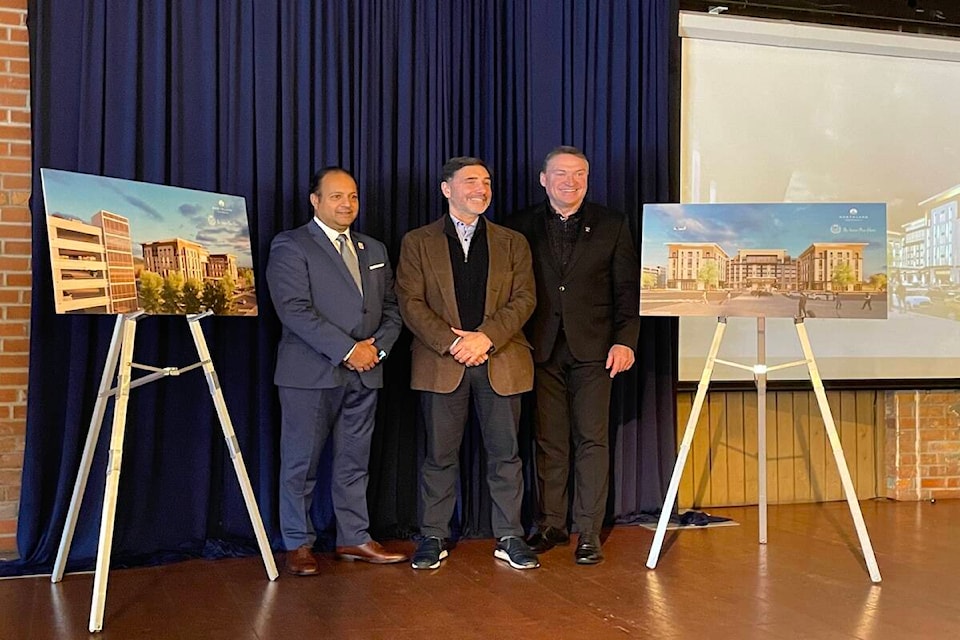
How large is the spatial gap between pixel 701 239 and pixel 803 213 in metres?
0.42

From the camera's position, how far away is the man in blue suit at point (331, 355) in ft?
13.2

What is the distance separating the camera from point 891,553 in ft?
14.3

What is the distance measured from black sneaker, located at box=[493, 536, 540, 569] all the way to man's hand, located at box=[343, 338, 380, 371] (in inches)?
35.8

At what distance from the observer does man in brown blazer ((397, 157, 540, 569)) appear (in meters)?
4.16

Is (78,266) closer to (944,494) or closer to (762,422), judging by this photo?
(762,422)

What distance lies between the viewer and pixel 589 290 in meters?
4.40

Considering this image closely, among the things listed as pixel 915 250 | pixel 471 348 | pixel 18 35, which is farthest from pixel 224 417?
pixel 915 250

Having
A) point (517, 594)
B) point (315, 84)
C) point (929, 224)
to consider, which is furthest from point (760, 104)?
point (517, 594)

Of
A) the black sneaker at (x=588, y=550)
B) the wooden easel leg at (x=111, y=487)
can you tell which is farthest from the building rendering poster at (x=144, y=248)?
the black sneaker at (x=588, y=550)

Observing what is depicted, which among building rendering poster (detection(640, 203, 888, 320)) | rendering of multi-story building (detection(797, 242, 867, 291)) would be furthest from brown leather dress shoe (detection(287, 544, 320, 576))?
rendering of multi-story building (detection(797, 242, 867, 291))

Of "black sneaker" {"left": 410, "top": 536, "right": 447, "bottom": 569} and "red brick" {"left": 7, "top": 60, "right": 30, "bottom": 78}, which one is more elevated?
"red brick" {"left": 7, "top": 60, "right": 30, "bottom": 78}

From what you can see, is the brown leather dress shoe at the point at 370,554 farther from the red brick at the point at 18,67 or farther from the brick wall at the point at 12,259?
the red brick at the point at 18,67

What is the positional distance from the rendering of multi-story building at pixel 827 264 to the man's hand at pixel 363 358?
1.74m

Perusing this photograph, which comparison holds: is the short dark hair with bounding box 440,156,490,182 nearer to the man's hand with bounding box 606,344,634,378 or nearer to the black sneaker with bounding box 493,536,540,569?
the man's hand with bounding box 606,344,634,378
